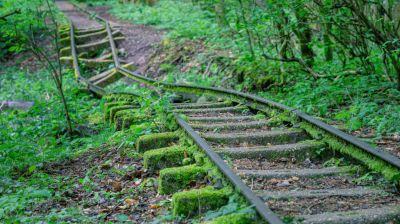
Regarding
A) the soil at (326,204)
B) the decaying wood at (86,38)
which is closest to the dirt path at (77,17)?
the decaying wood at (86,38)

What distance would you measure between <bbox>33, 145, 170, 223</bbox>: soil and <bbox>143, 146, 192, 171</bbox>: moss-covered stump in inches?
4.8

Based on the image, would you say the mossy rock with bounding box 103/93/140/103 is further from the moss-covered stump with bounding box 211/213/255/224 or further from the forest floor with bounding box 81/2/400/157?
the moss-covered stump with bounding box 211/213/255/224

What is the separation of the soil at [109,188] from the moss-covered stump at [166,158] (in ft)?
0.40

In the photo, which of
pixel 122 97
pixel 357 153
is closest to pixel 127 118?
pixel 122 97

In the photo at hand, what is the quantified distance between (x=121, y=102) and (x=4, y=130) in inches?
83.1

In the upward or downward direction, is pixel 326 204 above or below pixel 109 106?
below

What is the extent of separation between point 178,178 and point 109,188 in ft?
3.32

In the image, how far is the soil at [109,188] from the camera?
454 centimetres

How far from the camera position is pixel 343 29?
344 inches

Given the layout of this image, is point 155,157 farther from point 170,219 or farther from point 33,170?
point 33,170

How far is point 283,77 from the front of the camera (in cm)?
1003

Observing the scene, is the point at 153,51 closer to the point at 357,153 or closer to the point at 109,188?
the point at 109,188

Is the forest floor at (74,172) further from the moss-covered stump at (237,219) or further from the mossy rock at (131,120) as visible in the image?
the moss-covered stump at (237,219)

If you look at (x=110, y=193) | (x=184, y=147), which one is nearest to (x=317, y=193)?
(x=184, y=147)
